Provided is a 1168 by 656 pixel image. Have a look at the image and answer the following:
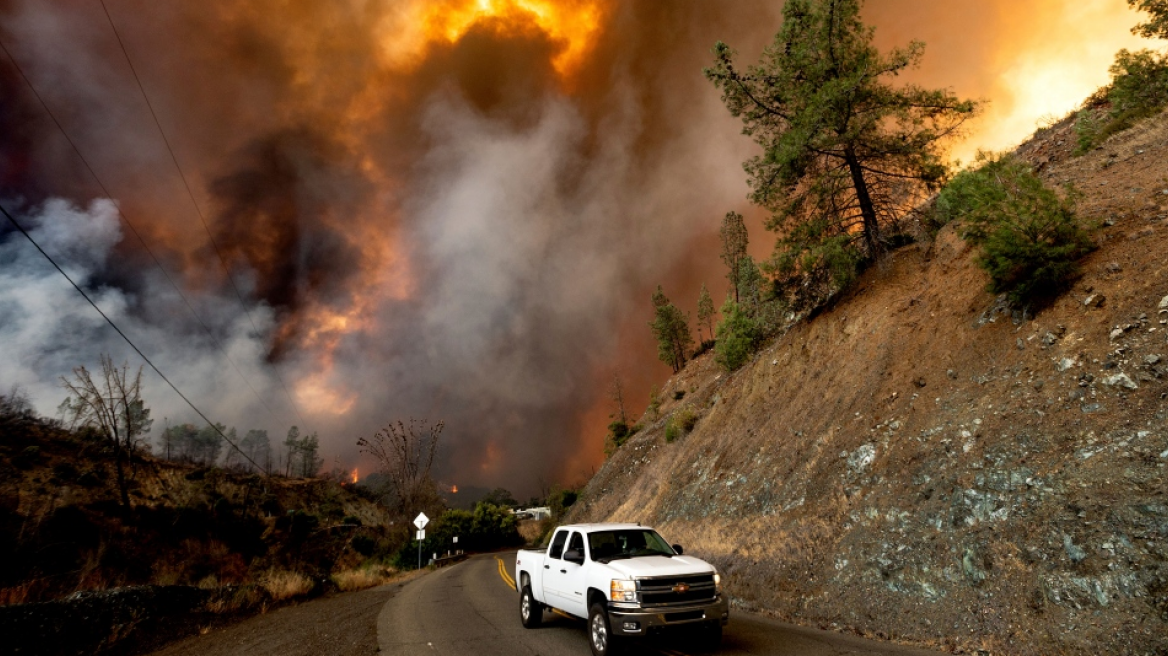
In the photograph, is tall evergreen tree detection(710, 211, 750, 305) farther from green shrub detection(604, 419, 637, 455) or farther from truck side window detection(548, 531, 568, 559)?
truck side window detection(548, 531, 568, 559)

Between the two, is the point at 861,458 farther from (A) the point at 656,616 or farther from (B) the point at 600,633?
(B) the point at 600,633

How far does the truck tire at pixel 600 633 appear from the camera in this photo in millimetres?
7426

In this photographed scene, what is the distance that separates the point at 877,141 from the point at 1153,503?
14.8 meters

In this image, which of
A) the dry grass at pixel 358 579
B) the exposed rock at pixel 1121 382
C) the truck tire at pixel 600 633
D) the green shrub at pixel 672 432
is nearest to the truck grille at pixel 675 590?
the truck tire at pixel 600 633

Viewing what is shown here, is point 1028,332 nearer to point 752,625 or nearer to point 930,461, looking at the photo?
point 930,461

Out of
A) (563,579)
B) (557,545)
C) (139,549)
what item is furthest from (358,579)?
(139,549)

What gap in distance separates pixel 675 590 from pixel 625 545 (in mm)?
1956

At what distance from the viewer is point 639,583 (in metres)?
7.36

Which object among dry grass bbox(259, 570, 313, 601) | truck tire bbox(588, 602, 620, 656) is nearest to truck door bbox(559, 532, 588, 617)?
truck tire bbox(588, 602, 620, 656)

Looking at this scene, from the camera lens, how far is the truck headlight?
24.0ft

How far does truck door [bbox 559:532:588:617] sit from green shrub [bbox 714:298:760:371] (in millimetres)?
22102

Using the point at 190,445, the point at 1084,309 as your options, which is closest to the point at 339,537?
the point at 1084,309

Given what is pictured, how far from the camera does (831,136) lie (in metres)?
17.3

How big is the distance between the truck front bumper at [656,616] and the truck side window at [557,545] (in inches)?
107
